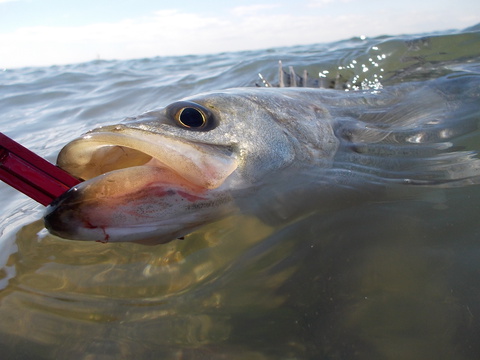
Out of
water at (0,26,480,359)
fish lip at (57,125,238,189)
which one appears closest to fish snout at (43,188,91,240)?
fish lip at (57,125,238,189)

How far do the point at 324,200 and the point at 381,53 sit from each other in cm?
604

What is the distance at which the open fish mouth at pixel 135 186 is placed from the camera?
1.64 m

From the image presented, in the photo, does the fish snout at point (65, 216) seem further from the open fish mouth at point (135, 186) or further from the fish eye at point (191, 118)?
the fish eye at point (191, 118)

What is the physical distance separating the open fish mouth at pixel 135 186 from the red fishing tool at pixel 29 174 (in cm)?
12

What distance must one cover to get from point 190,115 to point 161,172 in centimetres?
36

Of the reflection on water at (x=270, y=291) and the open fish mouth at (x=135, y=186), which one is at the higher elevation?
the open fish mouth at (x=135, y=186)

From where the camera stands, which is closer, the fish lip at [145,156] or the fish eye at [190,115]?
the fish lip at [145,156]

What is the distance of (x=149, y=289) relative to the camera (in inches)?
77.8

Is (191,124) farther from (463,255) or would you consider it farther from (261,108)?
(463,255)

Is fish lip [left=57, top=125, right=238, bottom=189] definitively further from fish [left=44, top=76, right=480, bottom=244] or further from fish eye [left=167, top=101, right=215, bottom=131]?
fish eye [left=167, top=101, right=215, bottom=131]

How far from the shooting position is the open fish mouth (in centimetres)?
164

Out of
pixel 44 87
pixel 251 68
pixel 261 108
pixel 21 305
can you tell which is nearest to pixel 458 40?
pixel 251 68

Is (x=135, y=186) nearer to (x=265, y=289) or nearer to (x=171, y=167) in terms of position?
(x=171, y=167)

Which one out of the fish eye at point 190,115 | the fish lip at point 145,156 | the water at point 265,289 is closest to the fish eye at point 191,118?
the fish eye at point 190,115
